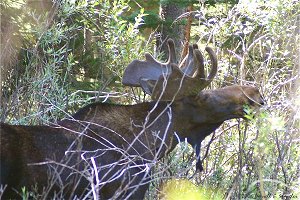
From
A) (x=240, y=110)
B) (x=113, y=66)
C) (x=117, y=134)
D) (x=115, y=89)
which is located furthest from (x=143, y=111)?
(x=115, y=89)

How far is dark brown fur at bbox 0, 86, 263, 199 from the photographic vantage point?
6.37m

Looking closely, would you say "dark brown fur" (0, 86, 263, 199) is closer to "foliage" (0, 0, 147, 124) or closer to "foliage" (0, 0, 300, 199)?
"foliage" (0, 0, 300, 199)

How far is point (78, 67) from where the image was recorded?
1202 centimetres

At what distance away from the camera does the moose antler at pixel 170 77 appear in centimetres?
738

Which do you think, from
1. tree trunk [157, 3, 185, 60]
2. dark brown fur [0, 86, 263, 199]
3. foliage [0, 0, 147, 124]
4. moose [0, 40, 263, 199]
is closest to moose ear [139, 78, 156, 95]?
moose [0, 40, 263, 199]

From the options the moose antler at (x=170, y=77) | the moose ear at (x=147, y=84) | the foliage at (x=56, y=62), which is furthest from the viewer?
the foliage at (x=56, y=62)

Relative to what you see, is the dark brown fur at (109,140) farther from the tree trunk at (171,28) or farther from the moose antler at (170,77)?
the tree trunk at (171,28)

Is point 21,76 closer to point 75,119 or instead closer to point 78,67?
point 78,67

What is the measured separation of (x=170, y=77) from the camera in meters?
7.43

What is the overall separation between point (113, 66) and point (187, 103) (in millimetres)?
2491

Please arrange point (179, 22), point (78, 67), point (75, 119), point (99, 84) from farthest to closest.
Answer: point (179, 22) → point (78, 67) → point (99, 84) → point (75, 119)

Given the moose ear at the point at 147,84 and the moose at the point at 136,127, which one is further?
the moose ear at the point at 147,84

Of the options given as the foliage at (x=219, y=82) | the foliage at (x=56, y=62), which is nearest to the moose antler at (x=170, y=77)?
the foliage at (x=219, y=82)

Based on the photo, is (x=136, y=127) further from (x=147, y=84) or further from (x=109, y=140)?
(x=147, y=84)
